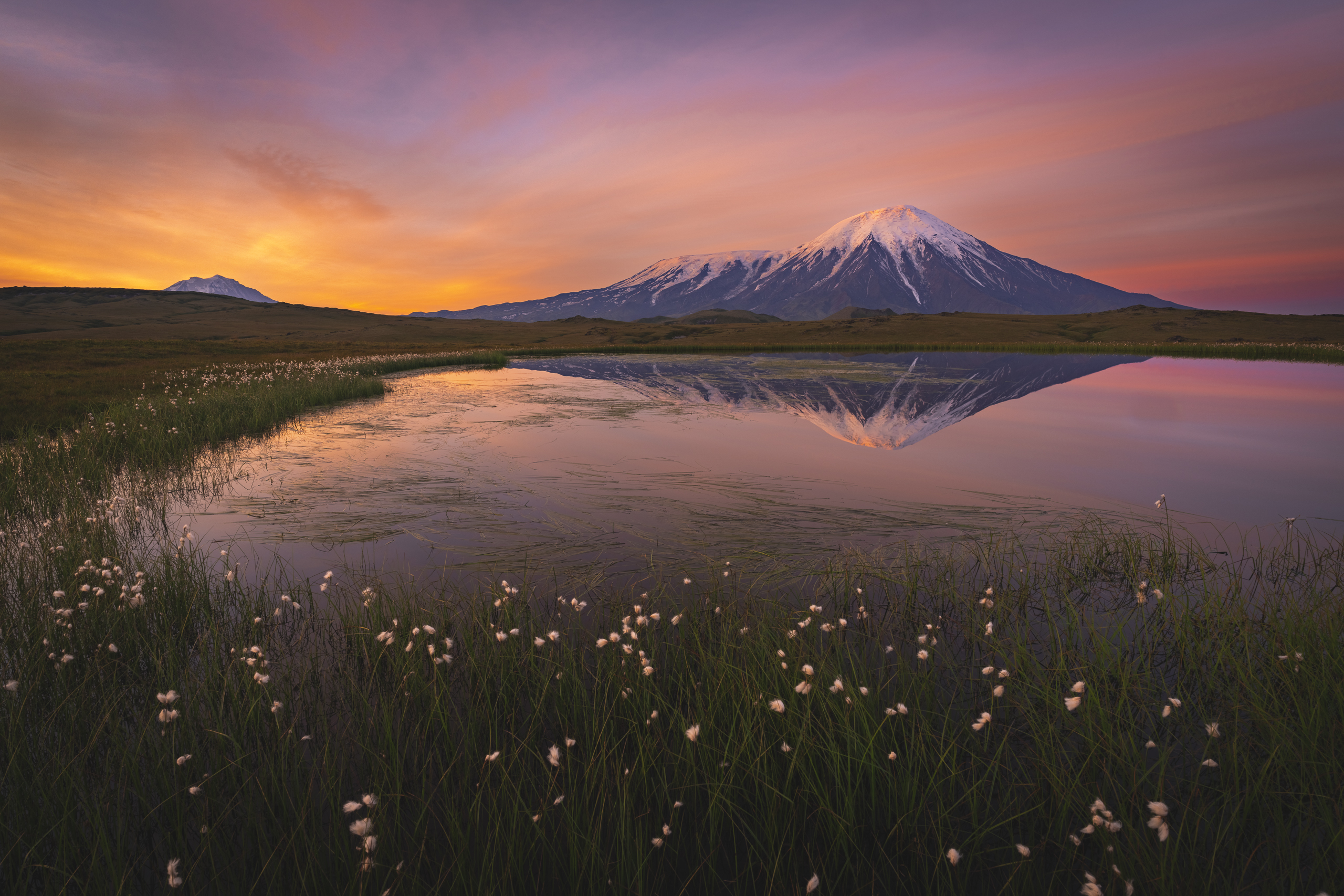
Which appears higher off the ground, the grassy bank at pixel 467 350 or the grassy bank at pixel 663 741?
the grassy bank at pixel 467 350

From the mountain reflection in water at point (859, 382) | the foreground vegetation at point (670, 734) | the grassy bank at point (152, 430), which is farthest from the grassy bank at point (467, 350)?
the foreground vegetation at point (670, 734)

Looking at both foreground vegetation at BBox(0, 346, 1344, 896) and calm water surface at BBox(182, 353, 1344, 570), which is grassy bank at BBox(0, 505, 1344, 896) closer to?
foreground vegetation at BBox(0, 346, 1344, 896)

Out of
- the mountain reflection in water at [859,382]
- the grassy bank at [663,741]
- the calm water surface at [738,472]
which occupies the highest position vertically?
the mountain reflection in water at [859,382]

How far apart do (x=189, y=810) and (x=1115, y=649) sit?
22.4 feet

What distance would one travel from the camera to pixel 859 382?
33000mm

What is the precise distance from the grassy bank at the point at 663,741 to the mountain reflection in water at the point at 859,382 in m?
10.2

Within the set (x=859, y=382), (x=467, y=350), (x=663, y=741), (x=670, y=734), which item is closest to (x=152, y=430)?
(x=670, y=734)

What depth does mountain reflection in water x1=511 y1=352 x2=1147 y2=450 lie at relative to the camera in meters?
19.4

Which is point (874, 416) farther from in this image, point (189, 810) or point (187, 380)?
point (187, 380)

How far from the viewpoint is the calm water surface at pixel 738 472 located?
7.86m

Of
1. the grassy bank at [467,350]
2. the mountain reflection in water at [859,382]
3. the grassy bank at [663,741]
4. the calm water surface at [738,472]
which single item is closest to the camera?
the grassy bank at [663,741]

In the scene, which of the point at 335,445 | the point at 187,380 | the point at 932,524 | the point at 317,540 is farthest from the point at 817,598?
the point at 187,380

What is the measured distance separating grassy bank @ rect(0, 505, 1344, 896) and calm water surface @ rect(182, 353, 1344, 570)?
202 centimetres

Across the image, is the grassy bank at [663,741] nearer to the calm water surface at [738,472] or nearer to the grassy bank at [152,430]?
the calm water surface at [738,472]
